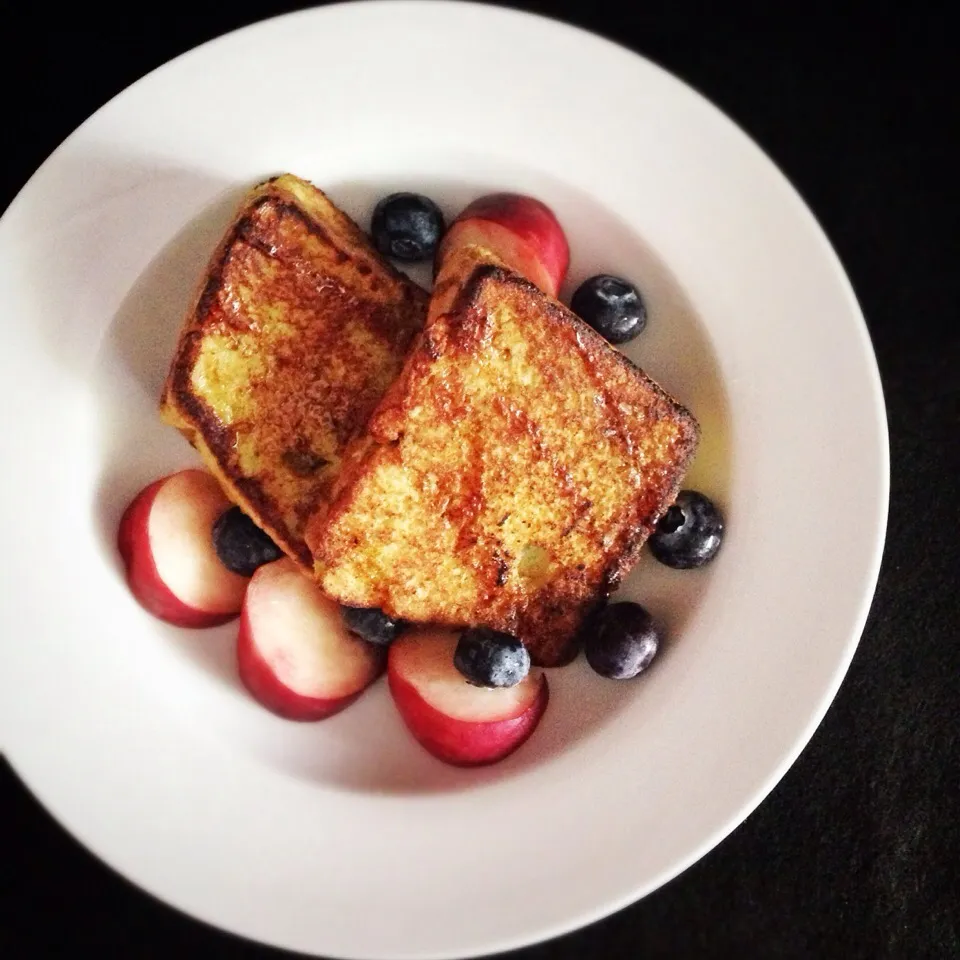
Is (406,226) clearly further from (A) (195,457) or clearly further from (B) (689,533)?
(B) (689,533)

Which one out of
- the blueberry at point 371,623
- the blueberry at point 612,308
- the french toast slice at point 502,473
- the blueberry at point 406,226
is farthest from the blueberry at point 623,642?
the blueberry at point 406,226

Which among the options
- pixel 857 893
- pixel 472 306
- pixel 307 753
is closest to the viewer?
pixel 472 306

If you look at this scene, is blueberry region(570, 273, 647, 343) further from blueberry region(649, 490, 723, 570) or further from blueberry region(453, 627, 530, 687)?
blueberry region(453, 627, 530, 687)

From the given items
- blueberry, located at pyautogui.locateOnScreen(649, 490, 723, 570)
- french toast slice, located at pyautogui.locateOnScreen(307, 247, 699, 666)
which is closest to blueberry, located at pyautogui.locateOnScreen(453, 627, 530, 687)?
french toast slice, located at pyautogui.locateOnScreen(307, 247, 699, 666)

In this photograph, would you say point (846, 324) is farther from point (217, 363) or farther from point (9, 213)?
point (9, 213)

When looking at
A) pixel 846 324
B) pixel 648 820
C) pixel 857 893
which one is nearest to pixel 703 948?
pixel 857 893

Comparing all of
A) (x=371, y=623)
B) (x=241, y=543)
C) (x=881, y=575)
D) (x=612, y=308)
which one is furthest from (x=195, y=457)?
(x=881, y=575)

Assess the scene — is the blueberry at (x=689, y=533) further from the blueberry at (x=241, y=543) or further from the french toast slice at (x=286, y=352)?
the blueberry at (x=241, y=543)
